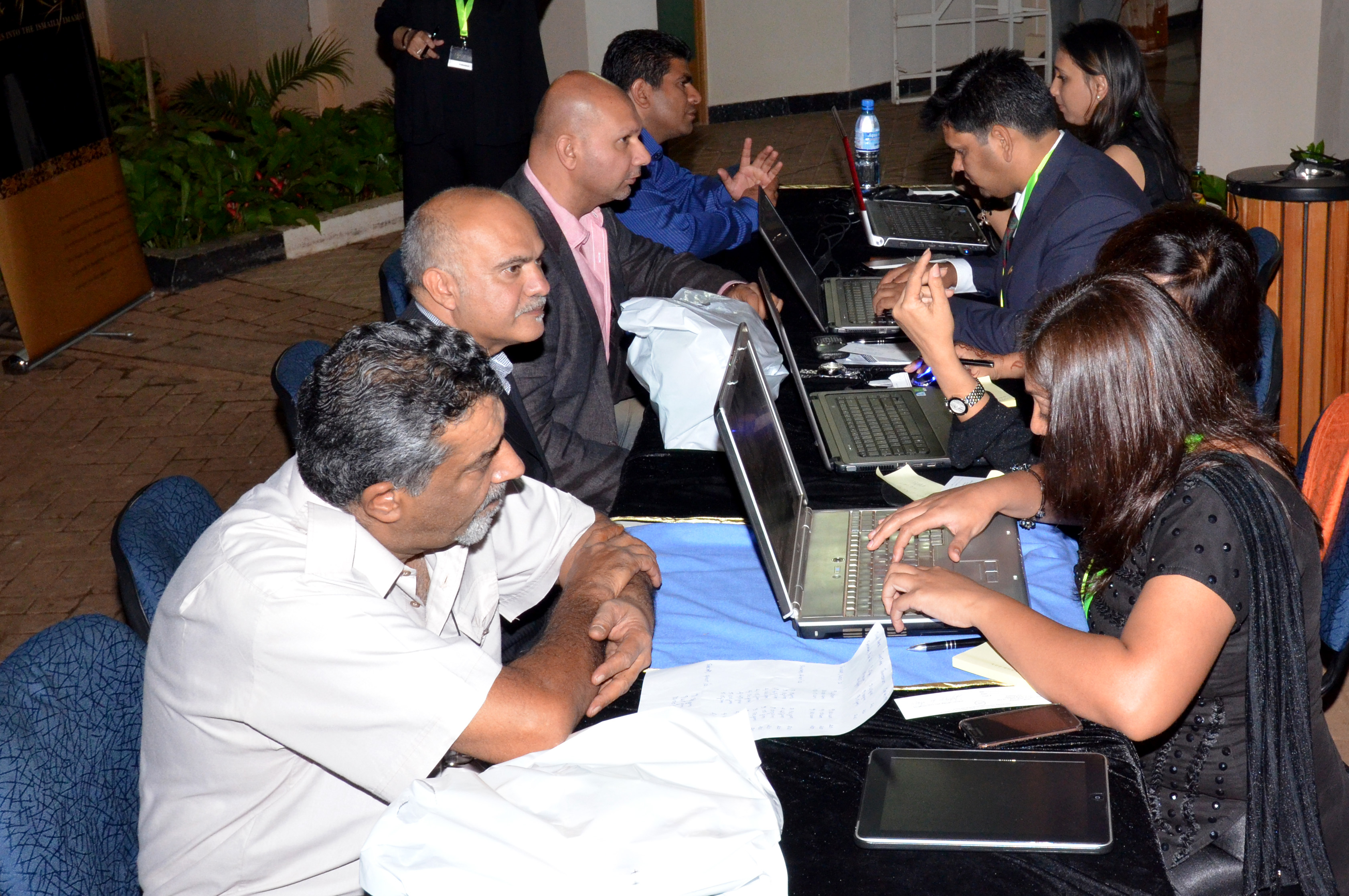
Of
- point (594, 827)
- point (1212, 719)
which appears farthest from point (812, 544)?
point (594, 827)

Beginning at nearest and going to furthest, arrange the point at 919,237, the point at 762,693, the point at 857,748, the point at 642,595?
the point at 857,748, the point at 762,693, the point at 642,595, the point at 919,237

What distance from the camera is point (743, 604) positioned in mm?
1979

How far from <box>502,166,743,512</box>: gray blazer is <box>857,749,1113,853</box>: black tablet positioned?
129 centimetres

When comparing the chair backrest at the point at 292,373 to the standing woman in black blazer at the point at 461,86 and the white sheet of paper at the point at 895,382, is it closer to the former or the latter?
the white sheet of paper at the point at 895,382

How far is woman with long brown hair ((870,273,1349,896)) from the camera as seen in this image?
1.54m

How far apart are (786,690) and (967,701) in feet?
0.84

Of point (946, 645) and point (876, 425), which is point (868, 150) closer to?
point (876, 425)

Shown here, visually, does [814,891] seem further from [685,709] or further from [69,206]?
[69,206]

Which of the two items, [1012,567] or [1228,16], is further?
[1228,16]

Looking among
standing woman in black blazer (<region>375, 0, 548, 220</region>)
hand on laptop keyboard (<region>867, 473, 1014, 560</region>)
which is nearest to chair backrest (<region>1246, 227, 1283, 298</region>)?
hand on laptop keyboard (<region>867, 473, 1014, 560</region>)

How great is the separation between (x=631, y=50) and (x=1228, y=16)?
2.92m

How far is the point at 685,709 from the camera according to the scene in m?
1.49

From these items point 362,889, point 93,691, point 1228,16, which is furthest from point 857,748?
point 1228,16

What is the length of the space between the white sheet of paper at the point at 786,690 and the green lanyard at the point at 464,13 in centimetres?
402
